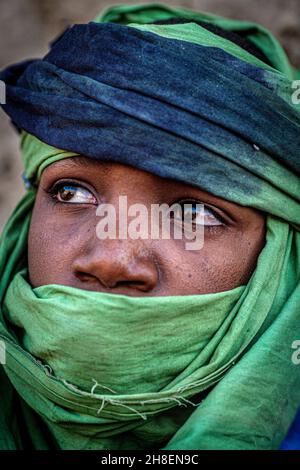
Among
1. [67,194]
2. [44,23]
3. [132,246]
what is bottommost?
[132,246]

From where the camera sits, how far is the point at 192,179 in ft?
5.01

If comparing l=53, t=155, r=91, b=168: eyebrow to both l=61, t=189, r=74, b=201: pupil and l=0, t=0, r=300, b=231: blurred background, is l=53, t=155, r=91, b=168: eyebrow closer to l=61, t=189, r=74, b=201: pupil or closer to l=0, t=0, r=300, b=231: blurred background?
l=61, t=189, r=74, b=201: pupil

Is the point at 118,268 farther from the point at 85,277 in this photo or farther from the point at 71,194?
the point at 71,194

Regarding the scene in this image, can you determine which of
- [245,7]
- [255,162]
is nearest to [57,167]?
[255,162]

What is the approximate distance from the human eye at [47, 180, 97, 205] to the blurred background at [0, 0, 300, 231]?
4.29ft

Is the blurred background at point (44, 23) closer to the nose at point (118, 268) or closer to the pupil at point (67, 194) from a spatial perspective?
the pupil at point (67, 194)

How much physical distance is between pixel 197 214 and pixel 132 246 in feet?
0.78

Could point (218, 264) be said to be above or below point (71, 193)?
below

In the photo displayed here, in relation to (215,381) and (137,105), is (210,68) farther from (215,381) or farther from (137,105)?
(215,381)

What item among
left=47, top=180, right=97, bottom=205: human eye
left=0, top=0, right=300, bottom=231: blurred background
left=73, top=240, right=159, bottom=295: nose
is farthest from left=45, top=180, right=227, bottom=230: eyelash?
left=0, top=0, right=300, bottom=231: blurred background

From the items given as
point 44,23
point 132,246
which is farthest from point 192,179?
point 44,23

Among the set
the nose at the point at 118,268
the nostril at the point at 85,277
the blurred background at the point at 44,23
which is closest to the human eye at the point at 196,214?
the nose at the point at 118,268

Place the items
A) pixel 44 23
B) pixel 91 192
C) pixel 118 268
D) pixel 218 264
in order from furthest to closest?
1. pixel 44 23
2. pixel 91 192
3. pixel 218 264
4. pixel 118 268

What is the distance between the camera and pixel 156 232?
1549 mm
